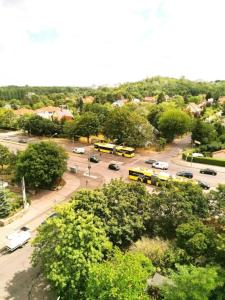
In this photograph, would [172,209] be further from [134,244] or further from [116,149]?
[116,149]

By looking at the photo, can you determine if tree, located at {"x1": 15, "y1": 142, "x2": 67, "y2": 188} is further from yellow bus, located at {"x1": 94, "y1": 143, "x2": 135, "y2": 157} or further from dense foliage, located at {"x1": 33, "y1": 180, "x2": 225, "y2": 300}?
yellow bus, located at {"x1": 94, "y1": 143, "x2": 135, "y2": 157}

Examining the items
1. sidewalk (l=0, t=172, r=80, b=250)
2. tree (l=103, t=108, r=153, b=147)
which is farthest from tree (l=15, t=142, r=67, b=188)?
tree (l=103, t=108, r=153, b=147)

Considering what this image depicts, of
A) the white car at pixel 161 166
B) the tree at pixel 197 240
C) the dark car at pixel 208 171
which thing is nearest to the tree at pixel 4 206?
the tree at pixel 197 240

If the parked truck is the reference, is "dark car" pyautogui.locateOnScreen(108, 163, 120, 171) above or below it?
above

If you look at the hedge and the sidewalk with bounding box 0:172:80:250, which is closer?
the sidewalk with bounding box 0:172:80:250

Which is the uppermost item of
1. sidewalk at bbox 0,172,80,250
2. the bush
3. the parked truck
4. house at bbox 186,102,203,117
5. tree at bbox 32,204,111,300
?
house at bbox 186,102,203,117

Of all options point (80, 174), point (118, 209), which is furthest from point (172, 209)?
point (80, 174)
